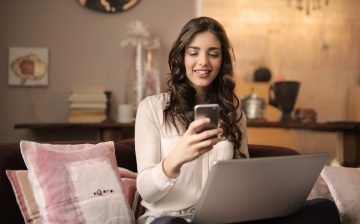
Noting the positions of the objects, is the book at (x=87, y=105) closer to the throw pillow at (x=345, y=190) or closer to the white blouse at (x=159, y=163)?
the white blouse at (x=159, y=163)

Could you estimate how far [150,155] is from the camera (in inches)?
56.1

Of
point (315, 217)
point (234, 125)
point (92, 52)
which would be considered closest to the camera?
point (315, 217)

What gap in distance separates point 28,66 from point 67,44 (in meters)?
0.28

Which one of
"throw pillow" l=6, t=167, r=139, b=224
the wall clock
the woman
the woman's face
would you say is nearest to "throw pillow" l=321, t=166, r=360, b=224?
the woman

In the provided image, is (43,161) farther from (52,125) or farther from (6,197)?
(52,125)

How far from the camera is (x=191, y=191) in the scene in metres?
1.46

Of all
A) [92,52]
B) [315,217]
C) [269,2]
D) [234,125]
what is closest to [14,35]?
[92,52]

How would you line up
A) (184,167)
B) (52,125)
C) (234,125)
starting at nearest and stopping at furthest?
(184,167)
(234,125)
(52,125)

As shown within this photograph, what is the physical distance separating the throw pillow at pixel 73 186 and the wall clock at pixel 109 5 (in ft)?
5.40

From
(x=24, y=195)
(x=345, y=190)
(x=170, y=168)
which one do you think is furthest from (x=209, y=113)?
(x=345, y=190)

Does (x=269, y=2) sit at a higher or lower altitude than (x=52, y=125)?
higher

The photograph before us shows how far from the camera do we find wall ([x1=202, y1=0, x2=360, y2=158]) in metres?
6.00

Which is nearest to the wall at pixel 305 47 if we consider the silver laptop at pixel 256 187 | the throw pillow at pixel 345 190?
the throw pillow at pixel 345 190

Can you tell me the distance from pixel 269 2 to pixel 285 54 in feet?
2.28
